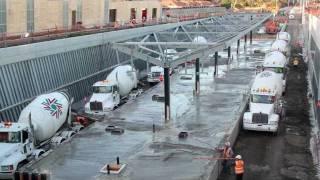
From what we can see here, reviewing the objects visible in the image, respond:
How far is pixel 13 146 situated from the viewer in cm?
2186

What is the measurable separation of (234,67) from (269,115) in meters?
26.0

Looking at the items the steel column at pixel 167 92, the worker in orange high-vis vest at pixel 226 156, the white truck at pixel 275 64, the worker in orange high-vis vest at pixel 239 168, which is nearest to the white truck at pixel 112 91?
the steel column at pixel 167 92

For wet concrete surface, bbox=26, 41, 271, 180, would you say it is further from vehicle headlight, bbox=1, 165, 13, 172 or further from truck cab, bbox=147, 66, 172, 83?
truck cab, bbox=147, 66, 172, 83

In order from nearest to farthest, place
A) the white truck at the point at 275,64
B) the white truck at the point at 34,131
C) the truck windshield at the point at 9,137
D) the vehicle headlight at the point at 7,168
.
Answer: the vehicle headlight at the point at 7,168
the white truck at the point at 34,131
the truck windshield at the point at 9,137
the white truck at the point at 275,64

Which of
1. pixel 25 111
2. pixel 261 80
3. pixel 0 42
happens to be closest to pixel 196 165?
pixel 25 111

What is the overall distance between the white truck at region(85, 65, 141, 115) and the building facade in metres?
9.85

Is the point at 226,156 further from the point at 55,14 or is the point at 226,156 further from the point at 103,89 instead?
the point at 55,14

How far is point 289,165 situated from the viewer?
23828mm

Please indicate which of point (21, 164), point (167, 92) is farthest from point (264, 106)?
point (21, 164)

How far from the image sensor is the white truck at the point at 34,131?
70.6 ft

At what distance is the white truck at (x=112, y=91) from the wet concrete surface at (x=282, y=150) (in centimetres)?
927

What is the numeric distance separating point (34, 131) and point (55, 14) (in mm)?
26805

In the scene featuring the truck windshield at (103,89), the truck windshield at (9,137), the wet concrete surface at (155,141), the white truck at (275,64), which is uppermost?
the white truck at (275,64)

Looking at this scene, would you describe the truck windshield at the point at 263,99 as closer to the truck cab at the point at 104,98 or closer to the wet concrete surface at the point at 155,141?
the wet concrete surface at the point at 155,141
